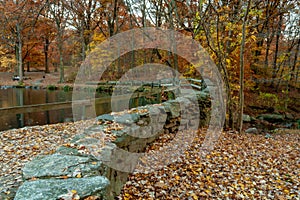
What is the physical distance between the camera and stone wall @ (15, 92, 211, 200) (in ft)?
5.06

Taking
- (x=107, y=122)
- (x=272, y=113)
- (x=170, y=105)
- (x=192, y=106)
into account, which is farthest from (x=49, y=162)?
(x=272, y=113)

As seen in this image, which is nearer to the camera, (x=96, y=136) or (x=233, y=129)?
(x=96, y=136)

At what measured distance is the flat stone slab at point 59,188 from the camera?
1447mm

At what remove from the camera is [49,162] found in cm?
194

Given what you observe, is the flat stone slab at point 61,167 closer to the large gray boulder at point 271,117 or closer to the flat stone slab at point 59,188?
the flat stone slab at point 59,188

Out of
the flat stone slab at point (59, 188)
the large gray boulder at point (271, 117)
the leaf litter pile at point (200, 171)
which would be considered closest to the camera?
the flat stone slab at point (59, 188)

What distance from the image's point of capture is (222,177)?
3.21m

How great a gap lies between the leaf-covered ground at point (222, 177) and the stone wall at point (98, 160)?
0.31 metres

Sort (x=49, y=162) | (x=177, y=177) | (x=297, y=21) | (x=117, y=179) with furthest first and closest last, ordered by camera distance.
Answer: (x=297, y=21)
(x=177, y=177)
(x=117, y=179)
(x=49, y=162)

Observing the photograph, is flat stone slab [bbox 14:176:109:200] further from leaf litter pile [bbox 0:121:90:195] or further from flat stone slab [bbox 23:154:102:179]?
leaf litter pile [bbox 0:121:90:195]

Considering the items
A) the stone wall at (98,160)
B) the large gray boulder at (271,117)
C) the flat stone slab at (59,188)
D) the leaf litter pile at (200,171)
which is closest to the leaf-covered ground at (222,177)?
the leaf litter pile at (200,171)

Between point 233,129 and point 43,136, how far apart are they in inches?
176

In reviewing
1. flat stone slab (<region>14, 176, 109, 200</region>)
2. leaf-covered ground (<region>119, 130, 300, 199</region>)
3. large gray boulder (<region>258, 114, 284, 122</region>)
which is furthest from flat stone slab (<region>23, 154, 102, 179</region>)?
large gray boulder (<region>258, 114, 284, 122</region>)

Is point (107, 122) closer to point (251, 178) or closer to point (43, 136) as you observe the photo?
point (43, 136)
